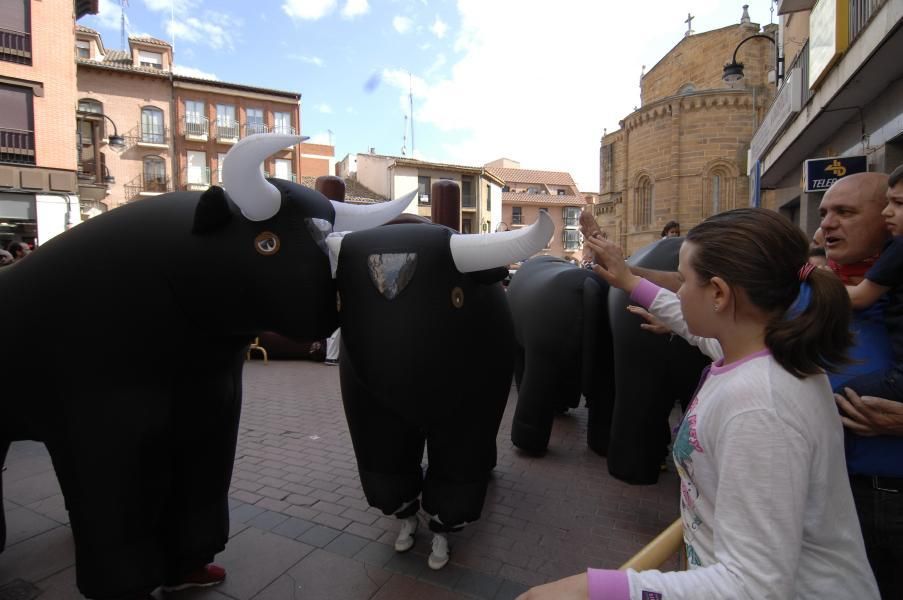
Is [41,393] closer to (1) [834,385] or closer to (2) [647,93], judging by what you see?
(1) [834,385]

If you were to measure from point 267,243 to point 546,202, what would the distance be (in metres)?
44.2

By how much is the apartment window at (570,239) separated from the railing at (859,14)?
3700 centimetres

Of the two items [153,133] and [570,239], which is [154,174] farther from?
[570,239]

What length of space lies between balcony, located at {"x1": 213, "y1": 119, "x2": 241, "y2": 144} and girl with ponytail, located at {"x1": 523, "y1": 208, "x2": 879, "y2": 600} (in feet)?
90.2

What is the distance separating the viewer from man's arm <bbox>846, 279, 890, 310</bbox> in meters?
1.54

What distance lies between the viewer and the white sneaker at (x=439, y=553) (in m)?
2.59

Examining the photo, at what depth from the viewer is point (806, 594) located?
955 millimetres

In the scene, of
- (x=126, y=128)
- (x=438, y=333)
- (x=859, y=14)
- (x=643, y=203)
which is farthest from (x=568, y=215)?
(x=438, y=333)

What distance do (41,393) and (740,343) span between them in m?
2.34

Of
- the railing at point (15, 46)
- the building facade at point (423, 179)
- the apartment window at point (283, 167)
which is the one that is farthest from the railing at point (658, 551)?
the building facade at point (423, 179)

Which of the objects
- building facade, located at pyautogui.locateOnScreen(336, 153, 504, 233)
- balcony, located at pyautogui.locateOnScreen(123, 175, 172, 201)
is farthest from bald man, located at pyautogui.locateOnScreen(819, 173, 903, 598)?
building facade, located at pyautogui.locateOnScreen(336, 153, 504, 233)

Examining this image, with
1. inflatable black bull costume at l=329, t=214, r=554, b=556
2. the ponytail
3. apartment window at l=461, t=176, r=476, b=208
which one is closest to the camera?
the ponytail

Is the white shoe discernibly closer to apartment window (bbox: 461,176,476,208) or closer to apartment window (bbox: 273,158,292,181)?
apartment window (bbox: 273,158,292,181)

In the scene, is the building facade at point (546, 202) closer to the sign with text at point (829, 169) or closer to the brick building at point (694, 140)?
the brick building at point (694, 140)
